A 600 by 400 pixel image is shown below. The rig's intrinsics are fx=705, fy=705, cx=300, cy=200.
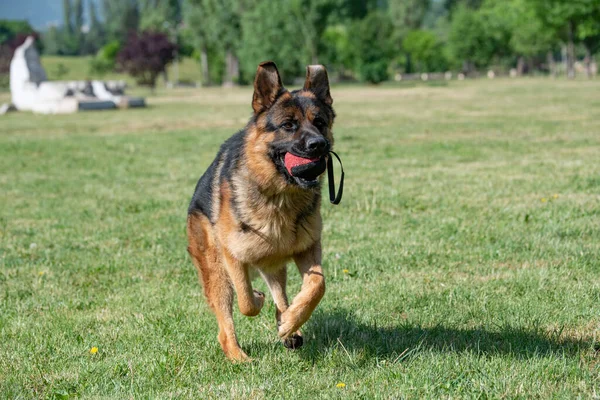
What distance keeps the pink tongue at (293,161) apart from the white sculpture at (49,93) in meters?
33.8

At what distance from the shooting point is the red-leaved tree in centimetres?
6925

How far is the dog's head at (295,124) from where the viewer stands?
4281mm

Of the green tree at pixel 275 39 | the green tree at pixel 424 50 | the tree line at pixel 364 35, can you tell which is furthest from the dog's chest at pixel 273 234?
the green tree at pixel 424 50

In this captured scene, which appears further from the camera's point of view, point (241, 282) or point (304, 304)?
point (241, 282)

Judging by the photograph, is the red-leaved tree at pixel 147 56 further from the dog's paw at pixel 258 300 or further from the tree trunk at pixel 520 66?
the dog's paw at pixel 258 300

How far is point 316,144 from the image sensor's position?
13.8 feet

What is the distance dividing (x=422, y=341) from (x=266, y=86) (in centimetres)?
200

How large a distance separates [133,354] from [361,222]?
4568 millimetres

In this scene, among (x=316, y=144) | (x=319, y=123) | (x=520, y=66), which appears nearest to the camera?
(x=316, y=144)

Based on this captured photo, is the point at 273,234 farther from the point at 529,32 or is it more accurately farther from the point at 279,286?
the point at 529,32

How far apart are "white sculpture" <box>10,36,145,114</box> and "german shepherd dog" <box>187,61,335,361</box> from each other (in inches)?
1311

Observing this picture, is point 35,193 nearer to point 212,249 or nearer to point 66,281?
point 66,281

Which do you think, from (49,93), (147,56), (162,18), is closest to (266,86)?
(49,93)

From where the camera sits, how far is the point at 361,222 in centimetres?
884
